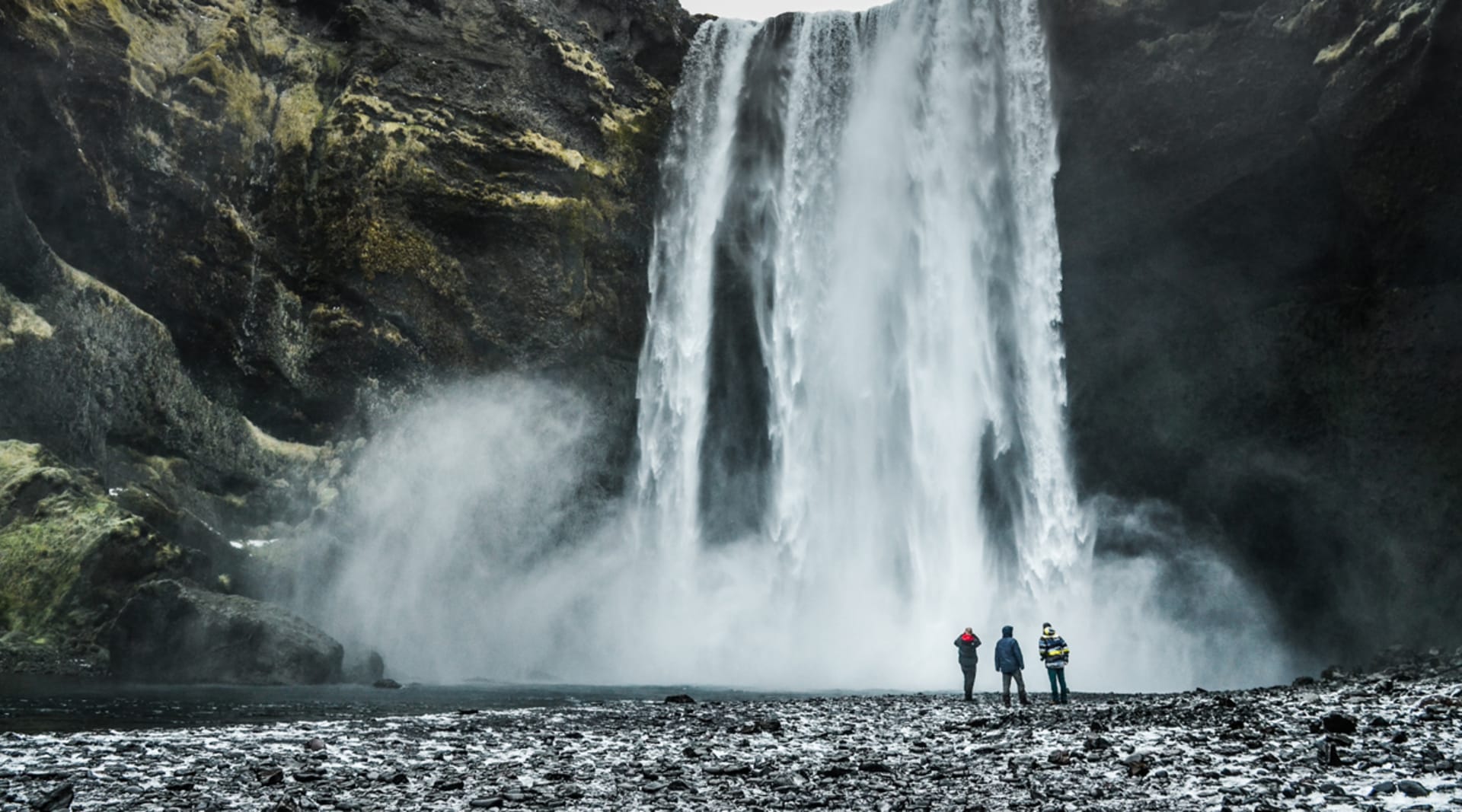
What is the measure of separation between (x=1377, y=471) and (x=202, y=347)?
37401mm

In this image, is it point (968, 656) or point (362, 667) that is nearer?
point (968, 656)

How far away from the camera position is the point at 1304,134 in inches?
1238

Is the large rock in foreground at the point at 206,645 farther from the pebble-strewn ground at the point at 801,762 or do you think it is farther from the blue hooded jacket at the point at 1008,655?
the blue hooded jacket at the point at 1008,655

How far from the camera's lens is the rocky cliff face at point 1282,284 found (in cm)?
3005

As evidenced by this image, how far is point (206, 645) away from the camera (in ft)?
86.2

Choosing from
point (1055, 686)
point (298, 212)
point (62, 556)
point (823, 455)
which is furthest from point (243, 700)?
point (298, 212)

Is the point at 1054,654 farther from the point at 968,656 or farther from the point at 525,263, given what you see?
the point at 525,263

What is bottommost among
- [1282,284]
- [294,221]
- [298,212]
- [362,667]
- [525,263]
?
[362,667]

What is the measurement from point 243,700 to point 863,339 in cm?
2374

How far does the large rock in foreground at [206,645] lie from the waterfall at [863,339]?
487 inches

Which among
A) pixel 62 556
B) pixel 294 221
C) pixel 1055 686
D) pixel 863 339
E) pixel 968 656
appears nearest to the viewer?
pixel 1055 686

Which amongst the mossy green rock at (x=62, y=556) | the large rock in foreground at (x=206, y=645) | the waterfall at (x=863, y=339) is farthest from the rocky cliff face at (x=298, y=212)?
the large rock in foreground at (x=206, y=645)

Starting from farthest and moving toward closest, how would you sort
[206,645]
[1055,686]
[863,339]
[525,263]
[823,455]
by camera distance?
[525,263], [863,339], [823,455], [206,645], [1055,686]

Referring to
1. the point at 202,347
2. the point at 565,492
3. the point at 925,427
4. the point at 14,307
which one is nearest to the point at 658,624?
the point at 565,492
